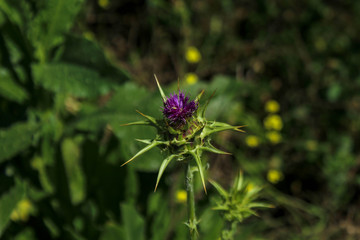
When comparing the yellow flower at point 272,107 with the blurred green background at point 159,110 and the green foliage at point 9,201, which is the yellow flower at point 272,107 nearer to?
the blurred green background at point 159,110

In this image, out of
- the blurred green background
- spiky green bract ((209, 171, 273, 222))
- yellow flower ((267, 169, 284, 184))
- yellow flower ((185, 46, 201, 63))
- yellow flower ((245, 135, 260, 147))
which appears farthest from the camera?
yellow flower ((185, 46, 201, 63))

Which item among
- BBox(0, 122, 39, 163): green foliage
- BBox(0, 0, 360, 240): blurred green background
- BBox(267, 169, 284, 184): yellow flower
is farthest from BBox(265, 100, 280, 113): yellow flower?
BBox(0, 122, 39, 163): green foliage

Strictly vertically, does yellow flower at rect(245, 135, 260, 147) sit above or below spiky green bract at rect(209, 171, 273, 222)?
above

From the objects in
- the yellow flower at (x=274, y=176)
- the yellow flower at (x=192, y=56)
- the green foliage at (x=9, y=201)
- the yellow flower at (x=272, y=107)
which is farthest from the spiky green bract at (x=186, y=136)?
the yellow flower at (x=192, y=56)

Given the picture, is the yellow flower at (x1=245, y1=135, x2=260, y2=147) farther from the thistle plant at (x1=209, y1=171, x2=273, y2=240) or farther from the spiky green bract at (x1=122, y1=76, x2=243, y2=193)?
the spiky green bract at (x1=122, y1=76, x2=243, y2=193)

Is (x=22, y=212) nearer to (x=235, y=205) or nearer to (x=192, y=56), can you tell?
(x=235, y=205)

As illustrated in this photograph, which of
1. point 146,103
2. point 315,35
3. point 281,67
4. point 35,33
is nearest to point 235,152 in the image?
point 281,67
